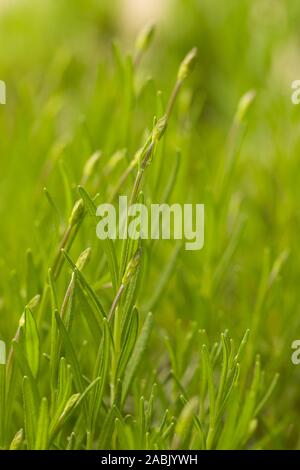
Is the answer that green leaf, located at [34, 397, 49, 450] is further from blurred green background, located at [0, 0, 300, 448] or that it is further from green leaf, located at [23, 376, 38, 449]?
blurred green background, located at [0, 0, 300, 448]

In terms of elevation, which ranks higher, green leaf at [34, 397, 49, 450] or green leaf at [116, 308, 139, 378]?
green leaf at [116, 308, 139, 378]

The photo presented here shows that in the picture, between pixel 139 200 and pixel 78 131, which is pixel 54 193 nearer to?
pixel 78 131

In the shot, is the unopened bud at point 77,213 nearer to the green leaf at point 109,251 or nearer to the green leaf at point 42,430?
the green leaf at point 109,251

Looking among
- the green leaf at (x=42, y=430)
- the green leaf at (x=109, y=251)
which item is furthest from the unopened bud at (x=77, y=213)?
the green leaf at (x=42, y=430)

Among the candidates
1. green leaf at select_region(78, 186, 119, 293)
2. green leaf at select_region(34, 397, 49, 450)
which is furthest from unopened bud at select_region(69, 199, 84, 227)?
green leaf at select_region(34, 397, 49, 450)

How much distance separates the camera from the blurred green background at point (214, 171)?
0.62 meters

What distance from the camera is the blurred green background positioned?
62 centimetres

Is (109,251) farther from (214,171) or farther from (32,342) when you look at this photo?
(214,171)

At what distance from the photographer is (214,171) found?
875 millimetres

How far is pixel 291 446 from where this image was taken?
2.02 feet

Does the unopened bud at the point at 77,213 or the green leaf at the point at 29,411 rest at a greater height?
the unopened bud at the point at 77,213

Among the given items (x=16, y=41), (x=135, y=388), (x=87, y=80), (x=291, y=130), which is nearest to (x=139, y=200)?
(x=135, y=388)

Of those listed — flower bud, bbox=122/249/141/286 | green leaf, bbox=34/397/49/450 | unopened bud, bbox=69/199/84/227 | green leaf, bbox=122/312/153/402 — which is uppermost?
unopened bud, bbox=69/199/84/227

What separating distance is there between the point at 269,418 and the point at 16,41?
96 centimetres
